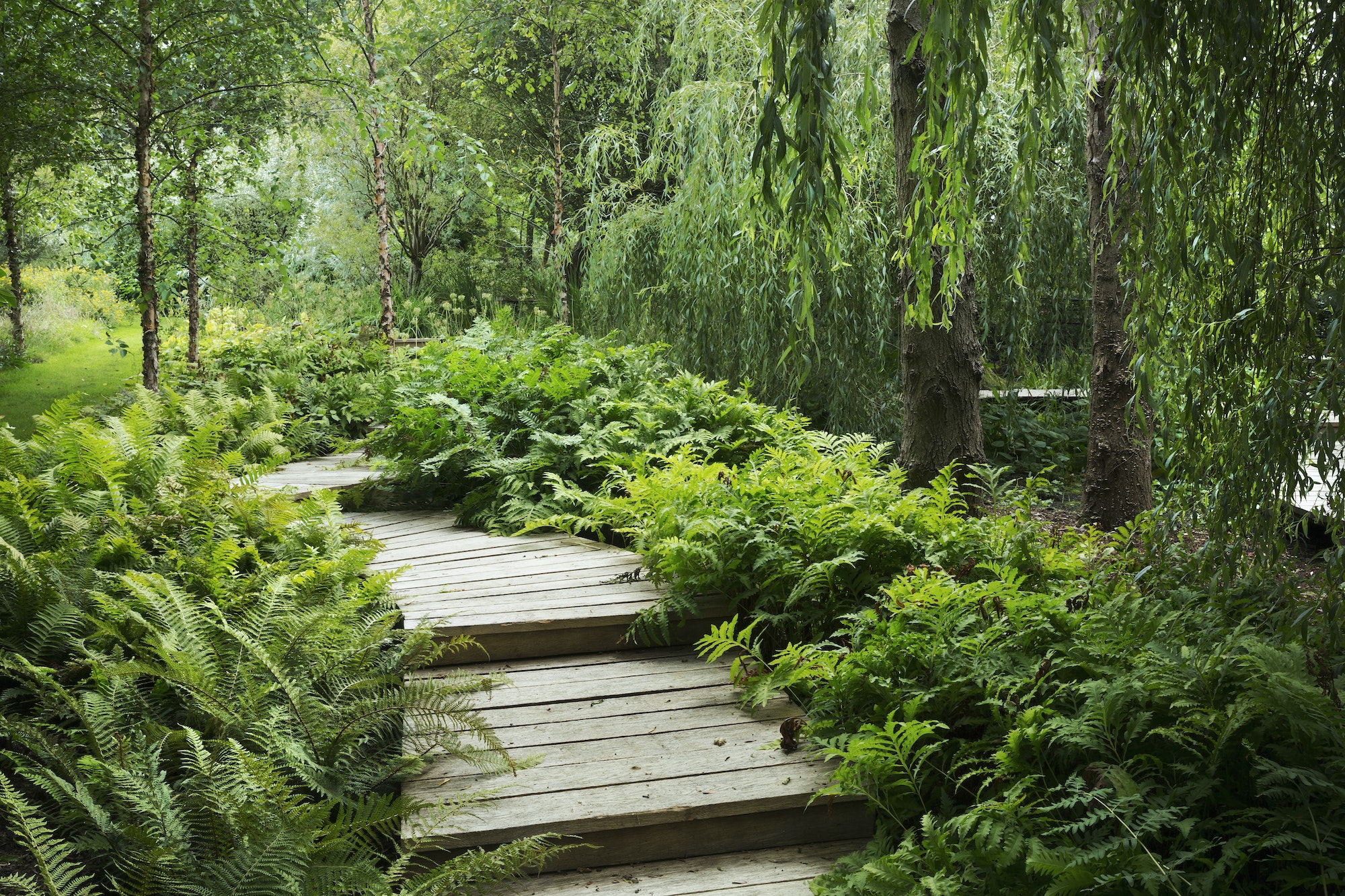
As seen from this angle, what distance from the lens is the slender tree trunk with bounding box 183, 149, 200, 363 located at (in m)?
10.3

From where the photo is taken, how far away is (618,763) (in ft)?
9.26

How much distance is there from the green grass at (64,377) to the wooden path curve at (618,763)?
7.04 m

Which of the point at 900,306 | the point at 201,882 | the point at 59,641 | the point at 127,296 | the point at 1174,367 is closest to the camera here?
the point at 201,882

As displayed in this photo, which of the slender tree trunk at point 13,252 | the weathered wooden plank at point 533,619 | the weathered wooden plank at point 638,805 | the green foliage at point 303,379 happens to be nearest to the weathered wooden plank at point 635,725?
the weathered wooden plank at point 638,805

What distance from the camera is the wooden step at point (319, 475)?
5.83m

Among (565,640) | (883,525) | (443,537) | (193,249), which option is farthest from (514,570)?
(193,249)

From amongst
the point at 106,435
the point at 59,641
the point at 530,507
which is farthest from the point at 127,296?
the point at 59,641

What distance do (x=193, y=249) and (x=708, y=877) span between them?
38.0 ft

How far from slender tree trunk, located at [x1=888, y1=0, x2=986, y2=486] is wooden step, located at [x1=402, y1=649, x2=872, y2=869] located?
7.70 feet

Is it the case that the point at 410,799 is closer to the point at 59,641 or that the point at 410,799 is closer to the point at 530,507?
the point at 59,641

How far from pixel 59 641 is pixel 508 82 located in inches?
555

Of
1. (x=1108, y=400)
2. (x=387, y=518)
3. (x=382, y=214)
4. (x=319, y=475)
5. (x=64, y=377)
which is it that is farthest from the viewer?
(x=64, y=377)

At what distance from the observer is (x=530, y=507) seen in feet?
16.5

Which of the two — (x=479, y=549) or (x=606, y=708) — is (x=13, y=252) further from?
(x=606, y=708)
